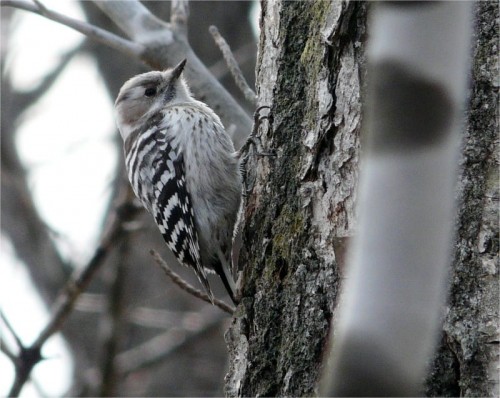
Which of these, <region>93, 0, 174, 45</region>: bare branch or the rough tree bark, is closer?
the rough tree bark

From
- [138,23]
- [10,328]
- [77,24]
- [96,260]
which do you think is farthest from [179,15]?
[10,328]

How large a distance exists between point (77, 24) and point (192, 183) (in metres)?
1.11

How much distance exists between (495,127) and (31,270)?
21.0 ft

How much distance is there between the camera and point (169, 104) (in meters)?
5.41

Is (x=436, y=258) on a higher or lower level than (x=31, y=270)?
higher

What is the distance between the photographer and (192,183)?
15.3ft

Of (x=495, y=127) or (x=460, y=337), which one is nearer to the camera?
(x=460, y=337)

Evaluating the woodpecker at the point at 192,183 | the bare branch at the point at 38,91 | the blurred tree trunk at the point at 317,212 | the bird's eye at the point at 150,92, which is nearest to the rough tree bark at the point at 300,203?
the blurred tree trunk at the point at 317,212

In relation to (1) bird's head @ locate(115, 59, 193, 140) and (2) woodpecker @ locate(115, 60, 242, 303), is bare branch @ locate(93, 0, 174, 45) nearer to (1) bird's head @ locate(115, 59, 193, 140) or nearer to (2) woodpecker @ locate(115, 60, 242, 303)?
(2) woodpecker @ locate(115, 60, 242, 303)

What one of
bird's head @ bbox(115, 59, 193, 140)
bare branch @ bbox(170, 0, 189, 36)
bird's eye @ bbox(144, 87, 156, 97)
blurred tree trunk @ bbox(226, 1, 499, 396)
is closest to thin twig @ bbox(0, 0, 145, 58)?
bare branch @ bbox(170, 0, 189, 36)

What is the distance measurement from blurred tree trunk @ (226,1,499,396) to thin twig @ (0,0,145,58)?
129 cm

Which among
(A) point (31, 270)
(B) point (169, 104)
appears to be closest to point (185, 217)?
(B) point (169, 104)

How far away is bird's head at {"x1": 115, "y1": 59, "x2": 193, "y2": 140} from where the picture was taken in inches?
210

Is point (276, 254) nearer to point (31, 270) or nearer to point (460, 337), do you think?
point (460, 337)
